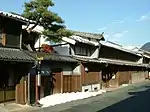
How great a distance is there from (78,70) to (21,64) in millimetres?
9755

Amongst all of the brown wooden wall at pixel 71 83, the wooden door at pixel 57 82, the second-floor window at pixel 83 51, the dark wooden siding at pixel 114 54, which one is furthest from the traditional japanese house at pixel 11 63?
the dark wooden siding at pixel 114 54

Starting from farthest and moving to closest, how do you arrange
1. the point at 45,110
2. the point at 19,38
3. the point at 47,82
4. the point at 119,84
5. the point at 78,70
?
the point at 119,84, the point at 78,70, the point at 47,82, the point at 19,38, the point at 45,110

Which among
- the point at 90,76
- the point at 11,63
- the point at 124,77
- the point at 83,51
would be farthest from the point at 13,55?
the point at 124,77

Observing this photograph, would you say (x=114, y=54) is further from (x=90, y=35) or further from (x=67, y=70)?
(x=67, y=70)

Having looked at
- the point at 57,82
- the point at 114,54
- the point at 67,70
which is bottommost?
the point at 57,82

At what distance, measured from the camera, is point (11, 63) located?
69.5ft

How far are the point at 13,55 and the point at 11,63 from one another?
2.67ft

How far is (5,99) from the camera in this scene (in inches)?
824

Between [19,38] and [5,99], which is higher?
[19,38]

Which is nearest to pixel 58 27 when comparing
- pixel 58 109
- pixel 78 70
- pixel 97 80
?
pixel 78 70

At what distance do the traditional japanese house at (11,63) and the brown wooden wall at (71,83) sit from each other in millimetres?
6729

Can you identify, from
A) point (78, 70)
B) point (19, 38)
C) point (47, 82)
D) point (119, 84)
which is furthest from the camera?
point (119, 84)

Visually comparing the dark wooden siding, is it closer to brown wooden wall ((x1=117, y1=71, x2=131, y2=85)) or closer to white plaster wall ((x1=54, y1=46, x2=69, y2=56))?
brown wooden wall ((x1=117, y1=71, x2=131, y2=85))

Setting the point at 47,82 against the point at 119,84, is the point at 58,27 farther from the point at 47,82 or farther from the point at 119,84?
the point at 119,84
